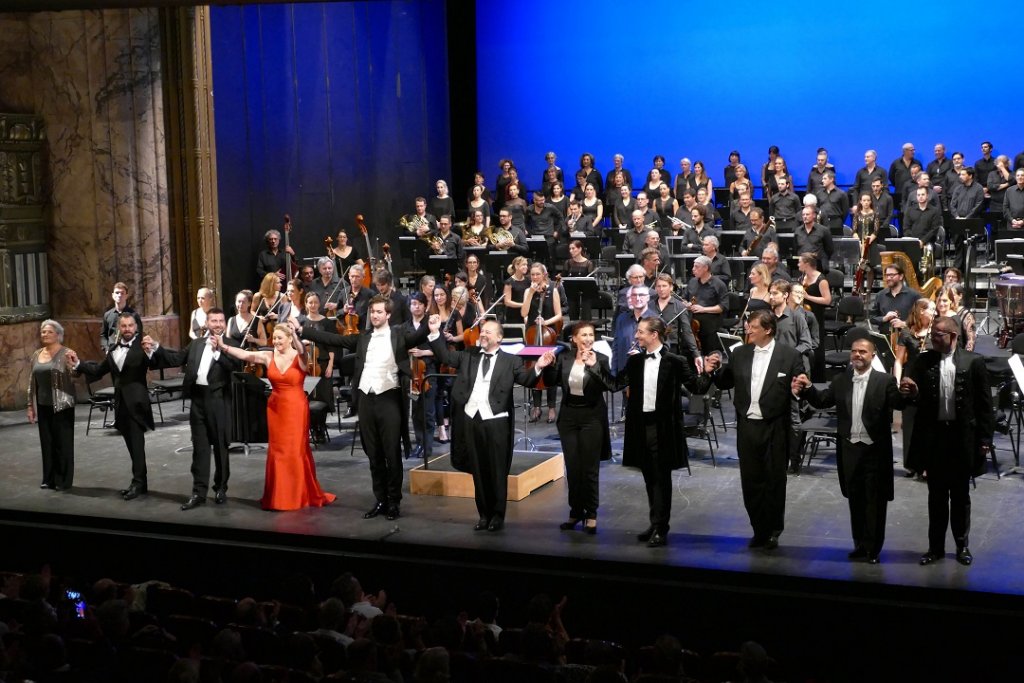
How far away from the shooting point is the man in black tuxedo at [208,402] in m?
8.07

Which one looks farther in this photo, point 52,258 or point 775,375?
point 52,258

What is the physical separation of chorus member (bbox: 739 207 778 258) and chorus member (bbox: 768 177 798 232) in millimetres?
1573

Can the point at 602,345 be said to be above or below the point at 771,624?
above

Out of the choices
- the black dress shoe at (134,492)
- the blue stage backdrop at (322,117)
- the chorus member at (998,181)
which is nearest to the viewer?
the black dress shoe at (134,492)

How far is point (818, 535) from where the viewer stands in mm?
7234

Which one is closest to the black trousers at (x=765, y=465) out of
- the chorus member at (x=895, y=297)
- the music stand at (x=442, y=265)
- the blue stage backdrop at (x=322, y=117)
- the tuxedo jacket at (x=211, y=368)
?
the chorus member at (x=895, y=297)

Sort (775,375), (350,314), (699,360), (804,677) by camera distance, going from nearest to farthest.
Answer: (804,677), (775,375), (699,360), (350,314)

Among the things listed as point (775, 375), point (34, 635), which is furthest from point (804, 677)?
point (34, 635)

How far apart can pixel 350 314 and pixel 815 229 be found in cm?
484

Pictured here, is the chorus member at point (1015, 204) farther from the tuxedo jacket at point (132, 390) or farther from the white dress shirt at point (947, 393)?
the tuxedo jacket at point (132, 390)

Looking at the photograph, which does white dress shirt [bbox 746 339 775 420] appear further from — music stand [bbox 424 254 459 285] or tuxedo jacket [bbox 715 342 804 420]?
music stand [bbox 424 254 459 285]

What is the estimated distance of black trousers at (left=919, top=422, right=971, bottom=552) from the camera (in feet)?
21.6

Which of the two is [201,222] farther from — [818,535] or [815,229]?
[818,535]

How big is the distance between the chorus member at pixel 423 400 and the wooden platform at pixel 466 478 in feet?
0.44
